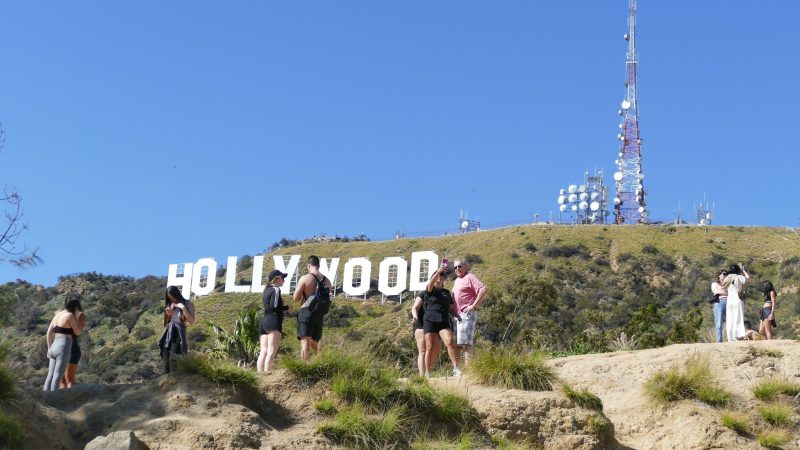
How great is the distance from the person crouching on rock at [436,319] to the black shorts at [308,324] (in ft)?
4.85

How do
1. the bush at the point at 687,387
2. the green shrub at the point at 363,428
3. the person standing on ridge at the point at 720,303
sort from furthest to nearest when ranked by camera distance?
the person standing on ridge at the point at 720,303
the bush at the point at 687,387
the green shrub at the point at 363,428

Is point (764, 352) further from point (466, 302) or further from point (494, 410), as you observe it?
point (494, 410)

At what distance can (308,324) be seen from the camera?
41.7 ft

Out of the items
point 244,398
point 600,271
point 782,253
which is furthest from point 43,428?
point 782,253

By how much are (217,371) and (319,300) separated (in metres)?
2.70

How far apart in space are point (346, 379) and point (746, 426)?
202 inches

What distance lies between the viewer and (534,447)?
36.7 feet

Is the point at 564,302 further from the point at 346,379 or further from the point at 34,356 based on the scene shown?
the point at 346,379

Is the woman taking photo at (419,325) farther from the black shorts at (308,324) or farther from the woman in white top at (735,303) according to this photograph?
the woman in white top at (735,303)

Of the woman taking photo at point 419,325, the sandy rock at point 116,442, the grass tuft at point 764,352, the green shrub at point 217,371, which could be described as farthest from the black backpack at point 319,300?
the grass tuft at point 764,352

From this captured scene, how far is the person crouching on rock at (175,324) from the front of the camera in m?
12.4

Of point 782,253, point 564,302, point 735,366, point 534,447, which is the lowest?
point 534,447

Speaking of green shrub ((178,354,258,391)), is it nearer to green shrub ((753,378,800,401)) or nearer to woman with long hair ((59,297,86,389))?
woman with long hair ((59,297,86,389))

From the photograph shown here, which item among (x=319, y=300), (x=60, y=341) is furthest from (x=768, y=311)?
(x=60, y=341)
